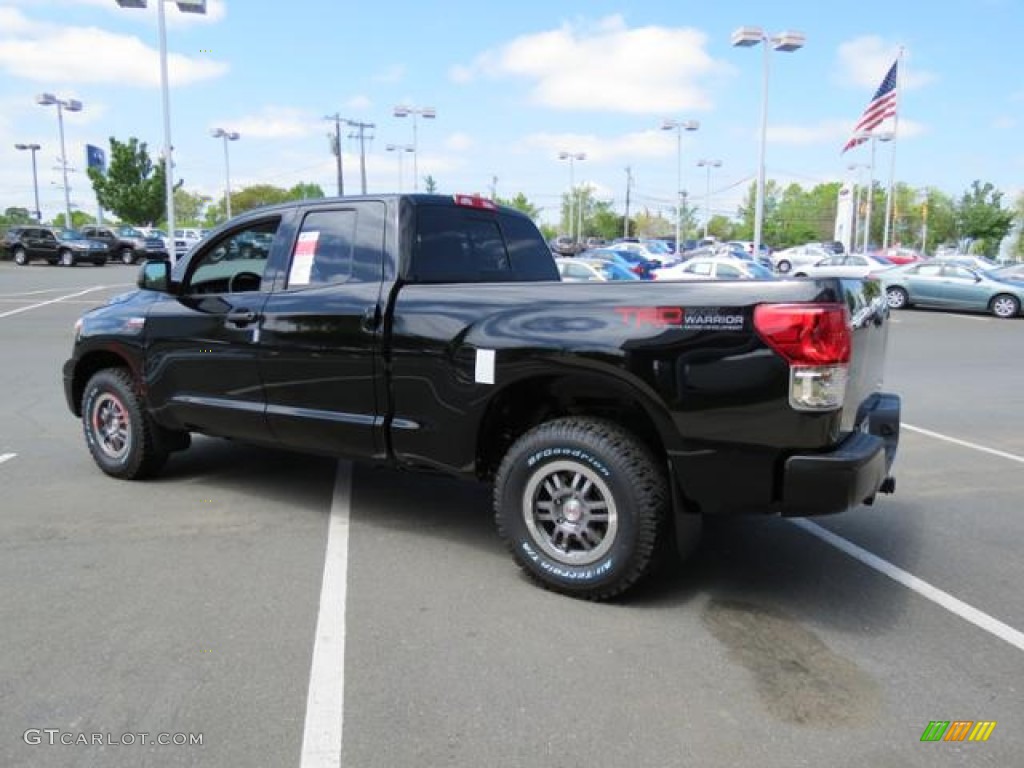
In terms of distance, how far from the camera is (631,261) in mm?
38688

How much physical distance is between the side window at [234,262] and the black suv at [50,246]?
38.1 meters

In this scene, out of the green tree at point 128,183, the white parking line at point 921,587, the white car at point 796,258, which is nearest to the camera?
the white parking line at point 921,587

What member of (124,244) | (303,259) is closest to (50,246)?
(124,244)

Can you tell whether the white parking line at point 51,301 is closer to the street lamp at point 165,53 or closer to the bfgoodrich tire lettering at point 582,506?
the street lamp at point 165,53

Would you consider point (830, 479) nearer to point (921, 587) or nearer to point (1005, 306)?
point (921, 587)

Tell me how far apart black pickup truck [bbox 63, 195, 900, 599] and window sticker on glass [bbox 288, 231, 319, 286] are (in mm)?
13

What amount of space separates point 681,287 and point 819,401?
0.72 m

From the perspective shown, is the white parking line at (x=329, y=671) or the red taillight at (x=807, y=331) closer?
the white parking line at (x=329, y=671)

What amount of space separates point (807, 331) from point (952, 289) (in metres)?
22.5

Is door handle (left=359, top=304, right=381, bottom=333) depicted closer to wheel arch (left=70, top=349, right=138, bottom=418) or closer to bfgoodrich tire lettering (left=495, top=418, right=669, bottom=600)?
bfgoodrich tire lettering (left=495, top=418, right=669, bottom=600)

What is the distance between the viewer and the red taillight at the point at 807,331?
3189 millimetres

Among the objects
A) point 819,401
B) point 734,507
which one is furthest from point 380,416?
point 819,401

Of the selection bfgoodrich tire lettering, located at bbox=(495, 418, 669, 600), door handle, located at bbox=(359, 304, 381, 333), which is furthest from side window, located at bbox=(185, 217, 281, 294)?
bfgoodrich tire lettering, located at bbox=(495, 418, 669, 600)
